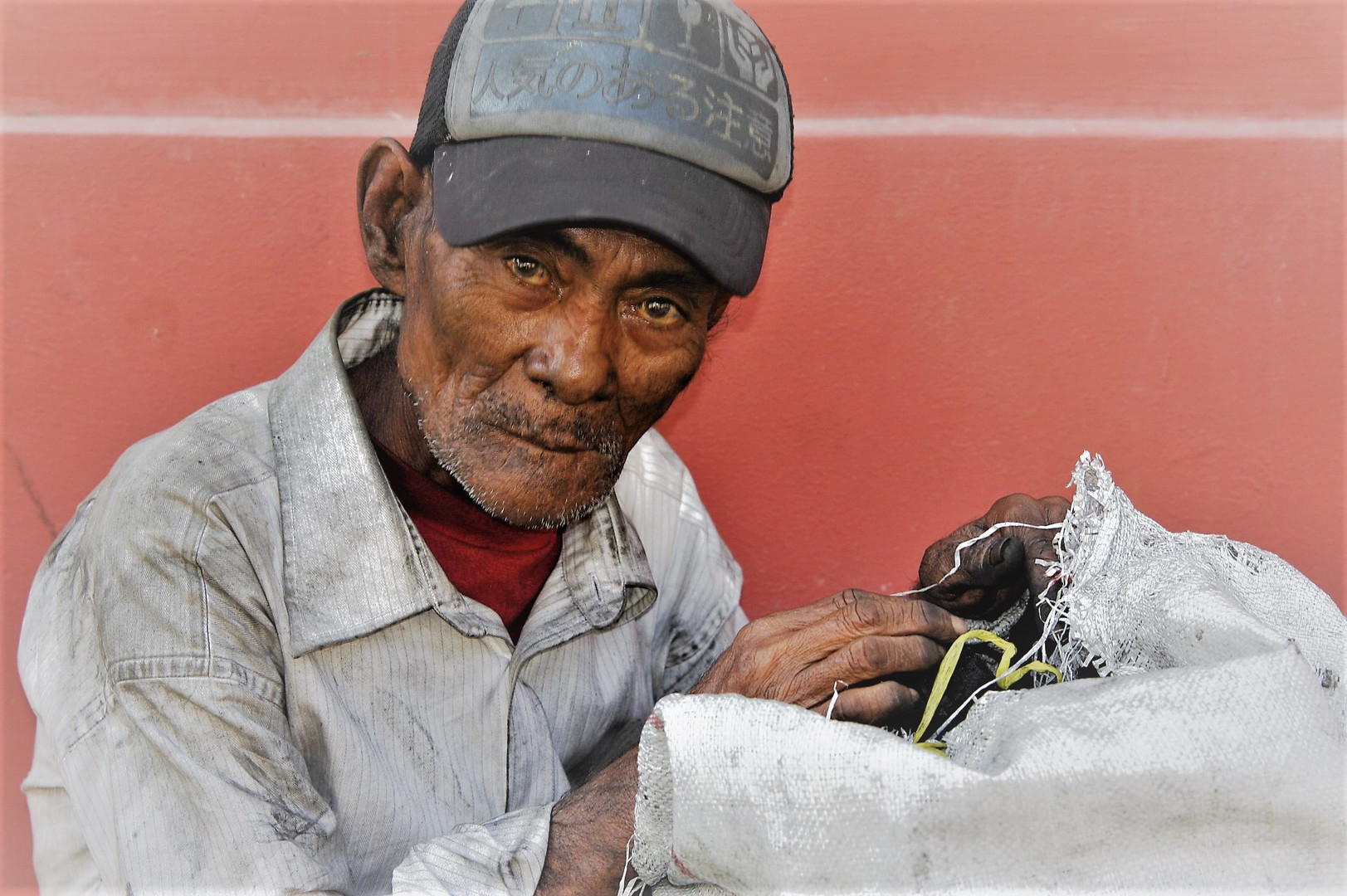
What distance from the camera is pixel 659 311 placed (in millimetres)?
1454

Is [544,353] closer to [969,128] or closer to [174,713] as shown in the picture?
[174,713]

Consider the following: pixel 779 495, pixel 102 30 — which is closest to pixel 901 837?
pixel 779 495

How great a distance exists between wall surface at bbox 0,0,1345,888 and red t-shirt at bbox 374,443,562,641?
27.1 inches

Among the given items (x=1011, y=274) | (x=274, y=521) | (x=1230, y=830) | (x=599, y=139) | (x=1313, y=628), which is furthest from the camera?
(x=1011, y=274)

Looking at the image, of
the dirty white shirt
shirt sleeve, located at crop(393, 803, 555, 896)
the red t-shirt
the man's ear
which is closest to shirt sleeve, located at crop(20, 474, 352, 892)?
the dirty white shirt

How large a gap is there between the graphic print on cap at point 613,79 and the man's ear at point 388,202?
14 centimetres

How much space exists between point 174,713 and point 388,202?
2.32 feet

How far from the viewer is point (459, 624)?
1.54 metres

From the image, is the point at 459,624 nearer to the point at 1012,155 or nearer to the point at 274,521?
the point at 274,521

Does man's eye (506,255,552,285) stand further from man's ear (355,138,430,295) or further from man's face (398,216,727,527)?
man's ear (355,138,430,295)

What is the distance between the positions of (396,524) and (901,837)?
0.79 m

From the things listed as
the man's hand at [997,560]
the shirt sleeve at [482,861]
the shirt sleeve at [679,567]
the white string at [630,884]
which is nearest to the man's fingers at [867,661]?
the man's hand at [997,560]

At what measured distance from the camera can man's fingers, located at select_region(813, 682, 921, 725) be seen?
1225 millimetres

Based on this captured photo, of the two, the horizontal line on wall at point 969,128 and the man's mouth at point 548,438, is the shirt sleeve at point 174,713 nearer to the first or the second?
the man's mouth at point 548,438
